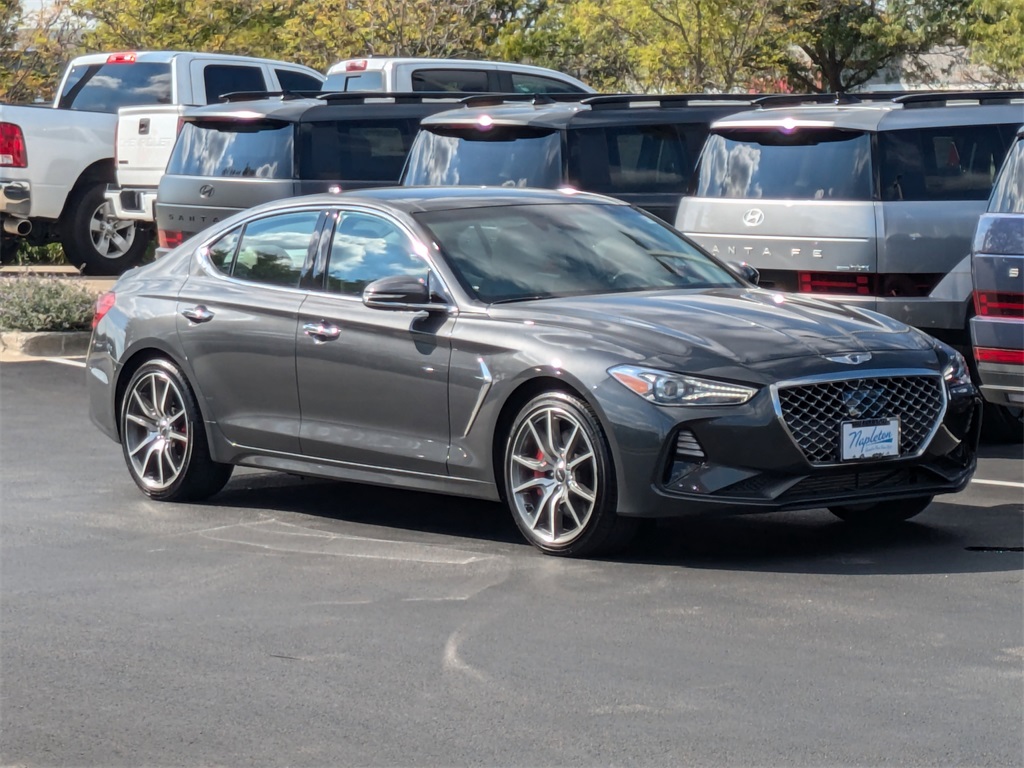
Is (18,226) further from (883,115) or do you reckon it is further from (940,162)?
(940,162)

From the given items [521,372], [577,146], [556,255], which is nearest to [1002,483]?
[556,255]

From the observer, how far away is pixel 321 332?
333 inches

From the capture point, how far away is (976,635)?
6.15 metres

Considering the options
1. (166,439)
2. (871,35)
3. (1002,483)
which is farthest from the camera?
(871,35)

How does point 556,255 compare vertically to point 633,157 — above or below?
below

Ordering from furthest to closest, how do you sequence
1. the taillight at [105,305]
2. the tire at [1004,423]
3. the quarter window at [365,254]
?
1. the tire at [1004,423]
2. the taillight at [105,305]
3. the quarter window at [365,254]

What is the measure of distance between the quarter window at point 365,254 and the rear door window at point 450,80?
12332mm

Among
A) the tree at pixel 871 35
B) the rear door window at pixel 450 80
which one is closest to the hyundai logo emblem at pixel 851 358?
the rear door window at pixel 450 80

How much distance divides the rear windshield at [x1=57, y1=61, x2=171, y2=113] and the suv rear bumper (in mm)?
1596

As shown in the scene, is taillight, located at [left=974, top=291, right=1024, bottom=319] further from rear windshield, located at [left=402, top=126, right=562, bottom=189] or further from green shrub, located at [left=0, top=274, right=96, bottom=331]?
green shrub, located at [left=0, top=274, right=96, bottom=331]

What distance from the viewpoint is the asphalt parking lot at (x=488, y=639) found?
5.11 meters

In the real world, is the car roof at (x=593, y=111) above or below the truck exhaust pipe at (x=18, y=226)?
above

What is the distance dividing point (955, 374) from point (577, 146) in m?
5.64

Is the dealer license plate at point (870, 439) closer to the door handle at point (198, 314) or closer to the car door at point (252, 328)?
the car door at point (252, 328)
